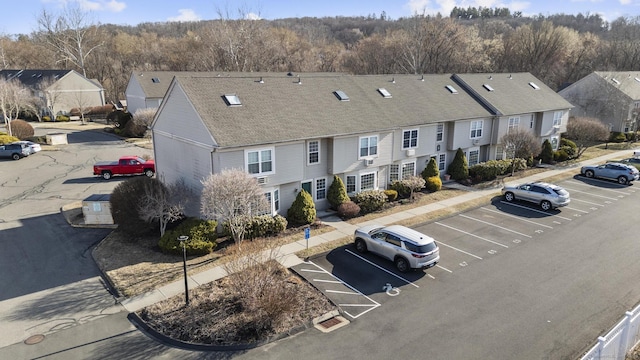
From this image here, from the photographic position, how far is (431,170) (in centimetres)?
3123

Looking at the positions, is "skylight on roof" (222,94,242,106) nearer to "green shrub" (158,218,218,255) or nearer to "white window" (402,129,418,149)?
"green shrub" (158,218,218,255)

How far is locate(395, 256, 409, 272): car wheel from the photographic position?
59.5 ft

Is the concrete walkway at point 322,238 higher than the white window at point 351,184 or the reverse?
the reverse

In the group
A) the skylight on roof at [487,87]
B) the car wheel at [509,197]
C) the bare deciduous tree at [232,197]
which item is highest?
the skylight on roof at [487,87]

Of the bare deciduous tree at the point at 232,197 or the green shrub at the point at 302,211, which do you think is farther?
the green shrub at the point at 302,211

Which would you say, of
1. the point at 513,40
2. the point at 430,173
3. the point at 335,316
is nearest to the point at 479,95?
the point at 430,173

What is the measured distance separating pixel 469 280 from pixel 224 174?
12111 mm

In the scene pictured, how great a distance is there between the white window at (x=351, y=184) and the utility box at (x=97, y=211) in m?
14.6

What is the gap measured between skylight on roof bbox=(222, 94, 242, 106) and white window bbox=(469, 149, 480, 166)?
2163 cm

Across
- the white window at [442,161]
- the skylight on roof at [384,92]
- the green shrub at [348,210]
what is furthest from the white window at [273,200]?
the white window at [442,161]

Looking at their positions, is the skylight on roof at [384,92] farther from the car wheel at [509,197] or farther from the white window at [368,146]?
the car wheel at [509,197]

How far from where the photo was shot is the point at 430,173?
3120 centimetres

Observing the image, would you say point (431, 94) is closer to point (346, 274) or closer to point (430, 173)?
point (430, 173)

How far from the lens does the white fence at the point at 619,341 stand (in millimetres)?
10422
